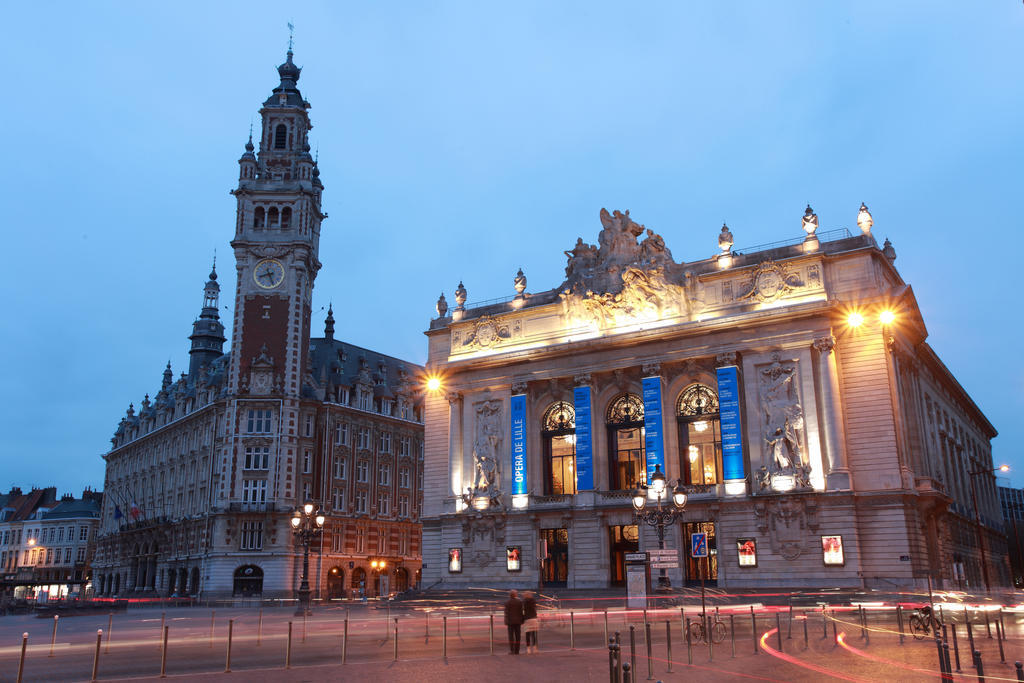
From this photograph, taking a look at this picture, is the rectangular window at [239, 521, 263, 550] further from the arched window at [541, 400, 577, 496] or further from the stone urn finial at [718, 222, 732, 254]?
the stone urn finial at [718, 222, 732, 254]

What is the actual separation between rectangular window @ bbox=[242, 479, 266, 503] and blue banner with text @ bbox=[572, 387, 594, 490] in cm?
3118

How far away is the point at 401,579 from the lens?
266ft

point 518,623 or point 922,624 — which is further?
point 922,624

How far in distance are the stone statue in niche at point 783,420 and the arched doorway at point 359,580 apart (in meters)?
42.8

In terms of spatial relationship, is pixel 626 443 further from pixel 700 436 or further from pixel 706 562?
pixel 706 562

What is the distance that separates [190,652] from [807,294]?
37064 millimetres

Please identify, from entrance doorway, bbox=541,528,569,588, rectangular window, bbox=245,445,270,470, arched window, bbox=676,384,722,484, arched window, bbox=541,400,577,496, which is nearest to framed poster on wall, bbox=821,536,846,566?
arched window, bbox=676,384,722,484

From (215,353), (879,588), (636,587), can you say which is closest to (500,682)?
(636,587)

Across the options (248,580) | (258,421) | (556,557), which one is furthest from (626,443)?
(248,580)

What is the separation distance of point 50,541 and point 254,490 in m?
69.3

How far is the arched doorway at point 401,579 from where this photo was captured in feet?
264

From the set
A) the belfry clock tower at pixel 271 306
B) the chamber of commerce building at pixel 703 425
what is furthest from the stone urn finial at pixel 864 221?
the belfry clock tower at pixel 271 306

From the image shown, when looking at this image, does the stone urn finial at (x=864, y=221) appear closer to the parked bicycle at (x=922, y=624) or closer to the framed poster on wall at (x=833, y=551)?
the framed poster on wall at (x=833, y=551)

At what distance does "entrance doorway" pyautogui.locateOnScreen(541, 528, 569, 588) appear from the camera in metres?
52.2
